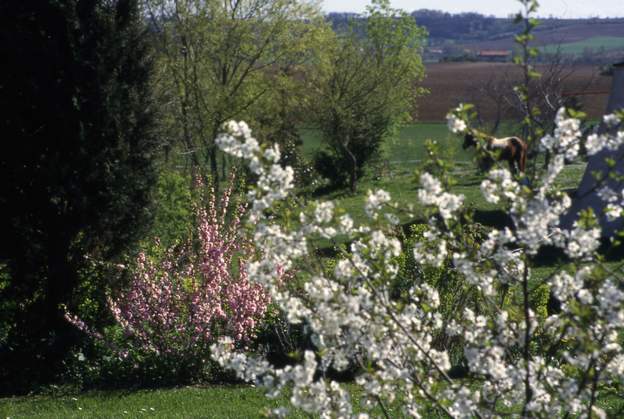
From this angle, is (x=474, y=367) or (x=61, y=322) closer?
(x=474, y=367)

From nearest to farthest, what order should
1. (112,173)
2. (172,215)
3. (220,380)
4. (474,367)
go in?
1. (474,367)
2. (220,380)
3. (112,173)
4. (172,215)

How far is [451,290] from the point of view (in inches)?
320

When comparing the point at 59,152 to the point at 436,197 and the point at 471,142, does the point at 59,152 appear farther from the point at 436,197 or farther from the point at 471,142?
the point at 471,142

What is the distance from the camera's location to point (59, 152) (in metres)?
7.95

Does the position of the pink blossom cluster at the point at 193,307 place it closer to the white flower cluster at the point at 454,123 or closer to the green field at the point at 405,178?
the white flower cluster at the point at 454,123

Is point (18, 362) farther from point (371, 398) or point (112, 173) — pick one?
point (371, 398)

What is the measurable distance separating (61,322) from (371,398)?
588cm

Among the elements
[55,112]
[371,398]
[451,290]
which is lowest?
[451,290]

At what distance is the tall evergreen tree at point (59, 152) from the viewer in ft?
25.7

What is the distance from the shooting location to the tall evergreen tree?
7.85 meters

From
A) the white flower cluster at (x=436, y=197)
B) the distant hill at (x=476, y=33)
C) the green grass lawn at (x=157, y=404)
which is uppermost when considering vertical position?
the distant hill at (x=476, y=33)

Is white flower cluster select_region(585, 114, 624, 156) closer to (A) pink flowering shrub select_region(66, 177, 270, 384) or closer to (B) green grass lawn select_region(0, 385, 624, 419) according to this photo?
(B) green grass lawn select_region(0, 385, 624, 419)

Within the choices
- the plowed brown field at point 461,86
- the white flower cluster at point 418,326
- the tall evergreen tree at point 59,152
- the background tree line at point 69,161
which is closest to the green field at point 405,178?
the plowed brown field at point 461,86

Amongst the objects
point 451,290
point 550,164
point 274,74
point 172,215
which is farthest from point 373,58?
point 550,164
